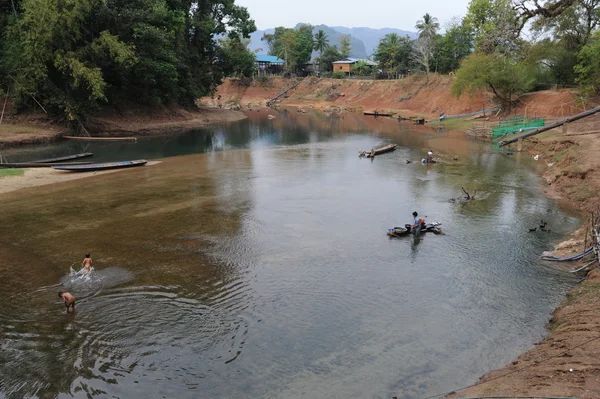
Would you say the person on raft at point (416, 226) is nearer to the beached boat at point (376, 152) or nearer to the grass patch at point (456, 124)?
the beached boat at point (376, 152)

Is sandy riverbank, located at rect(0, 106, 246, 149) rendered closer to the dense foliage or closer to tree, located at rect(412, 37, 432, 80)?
the dense foliage

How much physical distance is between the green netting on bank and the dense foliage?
4635cm

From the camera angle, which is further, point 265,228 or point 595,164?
point 595,164

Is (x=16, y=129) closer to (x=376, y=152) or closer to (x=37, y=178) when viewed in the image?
(x=37, y=178)

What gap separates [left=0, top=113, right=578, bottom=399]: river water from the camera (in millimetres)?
14133

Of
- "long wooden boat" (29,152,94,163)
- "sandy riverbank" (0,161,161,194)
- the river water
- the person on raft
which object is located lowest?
the river water

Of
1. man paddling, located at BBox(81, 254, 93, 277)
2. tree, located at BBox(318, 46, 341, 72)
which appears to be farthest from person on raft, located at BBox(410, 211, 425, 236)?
tree, located at BBox(318, 46, 341, 72)

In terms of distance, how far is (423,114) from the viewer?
299 feet

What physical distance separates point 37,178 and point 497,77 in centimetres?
5977

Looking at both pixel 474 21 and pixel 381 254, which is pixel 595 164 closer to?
pixel 381 254

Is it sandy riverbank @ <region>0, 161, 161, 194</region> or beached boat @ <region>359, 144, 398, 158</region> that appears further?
beached boat @ <region>359, 144, 398, 158</region>

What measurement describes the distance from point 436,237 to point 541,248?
5156 mm

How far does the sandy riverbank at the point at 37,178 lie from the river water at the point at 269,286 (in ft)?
6.24

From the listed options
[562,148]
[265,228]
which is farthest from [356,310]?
[562,148]
